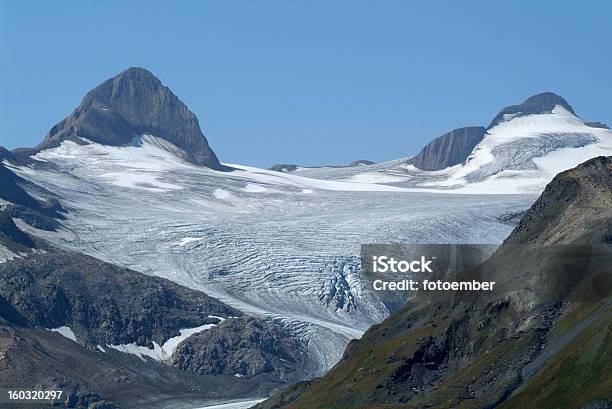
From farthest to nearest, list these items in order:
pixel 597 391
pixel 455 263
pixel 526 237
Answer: pixel 455 263 < pixel 526 237 < pixel 597 391

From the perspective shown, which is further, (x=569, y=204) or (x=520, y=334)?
(x=569, y=204)

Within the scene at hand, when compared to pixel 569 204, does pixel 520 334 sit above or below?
below

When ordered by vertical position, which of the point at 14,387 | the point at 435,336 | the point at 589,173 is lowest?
the point at 14,387

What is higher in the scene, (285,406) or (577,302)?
(577,302)

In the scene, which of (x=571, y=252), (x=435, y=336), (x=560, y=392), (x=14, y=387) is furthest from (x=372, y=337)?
(x=14, y=387)

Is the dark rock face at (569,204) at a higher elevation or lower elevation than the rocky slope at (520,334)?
higher

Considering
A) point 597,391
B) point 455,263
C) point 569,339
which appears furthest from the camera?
point 455,263

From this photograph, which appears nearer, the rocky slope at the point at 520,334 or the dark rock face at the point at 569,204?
the rocky slope at the point at 520,334

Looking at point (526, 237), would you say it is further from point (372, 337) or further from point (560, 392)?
point (560, 392)
